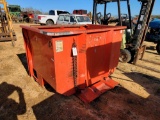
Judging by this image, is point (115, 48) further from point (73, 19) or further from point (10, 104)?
point (73, 19)

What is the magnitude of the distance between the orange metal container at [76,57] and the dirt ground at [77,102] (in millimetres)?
227

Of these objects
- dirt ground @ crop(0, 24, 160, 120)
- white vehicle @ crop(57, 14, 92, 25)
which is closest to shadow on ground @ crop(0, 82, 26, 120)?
dirt ground @ crop(0, 24, 160, 120)

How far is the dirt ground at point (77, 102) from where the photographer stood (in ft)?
7.79

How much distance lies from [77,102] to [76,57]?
937mm

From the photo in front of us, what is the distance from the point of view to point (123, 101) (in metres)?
2.75

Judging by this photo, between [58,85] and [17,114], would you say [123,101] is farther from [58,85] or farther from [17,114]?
[17,114]

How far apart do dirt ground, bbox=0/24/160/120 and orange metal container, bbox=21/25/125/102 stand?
227 millimetres

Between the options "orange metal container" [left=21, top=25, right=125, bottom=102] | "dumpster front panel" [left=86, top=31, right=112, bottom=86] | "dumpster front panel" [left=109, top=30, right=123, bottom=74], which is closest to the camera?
"orange metal container" [left=21, top=25, right=125, bottom=102]

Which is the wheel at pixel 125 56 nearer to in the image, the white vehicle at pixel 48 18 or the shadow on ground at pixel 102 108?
→ the shadow on ground at pixel 102 108

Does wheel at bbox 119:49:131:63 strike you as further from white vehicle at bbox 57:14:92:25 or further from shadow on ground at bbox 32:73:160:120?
white vehicle at bbox 57:14:92:25

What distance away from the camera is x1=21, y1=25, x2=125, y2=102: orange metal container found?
7.47 feet

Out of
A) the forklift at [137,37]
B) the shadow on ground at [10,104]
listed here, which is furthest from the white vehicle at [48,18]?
the shadow on ground at [10,104]

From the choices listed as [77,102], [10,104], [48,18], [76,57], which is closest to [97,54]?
[76,57]

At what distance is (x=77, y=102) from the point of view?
8.87 ft
